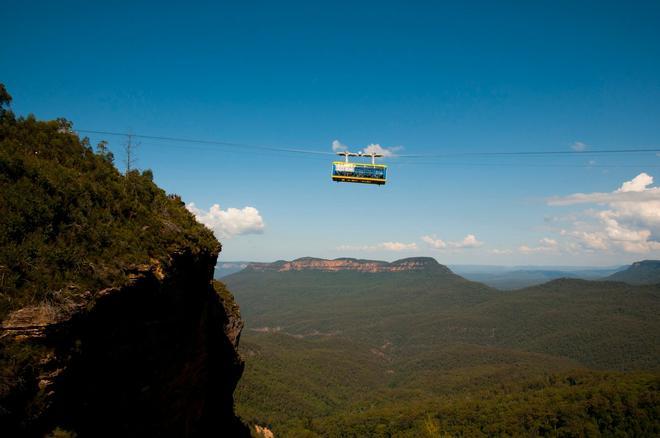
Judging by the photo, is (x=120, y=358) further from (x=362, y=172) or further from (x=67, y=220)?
(x=362, y=172)

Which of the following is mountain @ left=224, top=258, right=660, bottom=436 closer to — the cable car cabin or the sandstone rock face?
the sandstone rock face

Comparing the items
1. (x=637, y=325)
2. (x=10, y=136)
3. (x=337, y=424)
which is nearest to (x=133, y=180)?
(x=10, y=136)

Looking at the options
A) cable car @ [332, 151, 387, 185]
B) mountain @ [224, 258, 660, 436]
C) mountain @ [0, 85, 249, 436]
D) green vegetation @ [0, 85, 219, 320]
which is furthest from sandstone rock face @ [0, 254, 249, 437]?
mountain @ [224, 258, 660, 436]

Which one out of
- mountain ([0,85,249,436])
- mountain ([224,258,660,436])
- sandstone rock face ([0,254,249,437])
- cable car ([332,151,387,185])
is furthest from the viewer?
mountain ([224,258,660,436])

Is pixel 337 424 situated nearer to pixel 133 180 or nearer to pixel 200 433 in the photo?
pixel 200 433

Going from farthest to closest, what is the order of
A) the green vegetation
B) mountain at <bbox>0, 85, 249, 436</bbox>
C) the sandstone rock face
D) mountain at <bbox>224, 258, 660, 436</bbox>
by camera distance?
mountain at <bbox>224, 258, 660, 436</bbox> → the green vegetation → mountain at <bbox>0, 85, 249, 436</bbox> → the sandstone rock face

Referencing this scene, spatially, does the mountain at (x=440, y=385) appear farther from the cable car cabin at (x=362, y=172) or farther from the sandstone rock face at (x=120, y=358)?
the cable car cabin at (x=362, y=172)

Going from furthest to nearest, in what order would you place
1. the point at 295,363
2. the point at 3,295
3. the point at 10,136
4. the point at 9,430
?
the point at 295,363 < the point at 10,136 < the point at 3,295 < the point at 9,430
